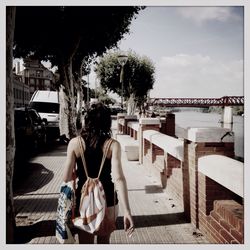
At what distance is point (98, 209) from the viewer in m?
3.27

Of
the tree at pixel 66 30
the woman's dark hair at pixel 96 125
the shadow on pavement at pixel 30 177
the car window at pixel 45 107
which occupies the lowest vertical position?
the shadow on pavement at pixel 30 177

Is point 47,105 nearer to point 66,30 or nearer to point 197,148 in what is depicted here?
point 66,30

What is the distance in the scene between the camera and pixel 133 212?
19.6ft

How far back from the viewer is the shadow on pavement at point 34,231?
4.88 m

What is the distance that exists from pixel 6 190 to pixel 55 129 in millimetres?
15170

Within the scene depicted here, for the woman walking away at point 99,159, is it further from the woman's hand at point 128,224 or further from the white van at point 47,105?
the white van at point 47,105

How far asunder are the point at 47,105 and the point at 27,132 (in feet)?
27.3

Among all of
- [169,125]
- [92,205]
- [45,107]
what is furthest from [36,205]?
[45,107]

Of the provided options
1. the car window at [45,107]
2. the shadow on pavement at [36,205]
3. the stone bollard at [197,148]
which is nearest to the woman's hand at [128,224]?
the stone bollard at [197,148]

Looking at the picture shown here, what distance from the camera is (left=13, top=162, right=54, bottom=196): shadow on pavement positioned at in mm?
7786

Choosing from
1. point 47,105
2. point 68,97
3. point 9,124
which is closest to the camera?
point 9,124

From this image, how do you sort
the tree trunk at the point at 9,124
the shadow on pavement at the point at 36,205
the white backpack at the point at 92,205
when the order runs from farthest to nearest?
1. the shadow on pavement at the point at 36,205
2. the tree trunk at the point at 9,124
3. the white backpack at the point at 92,205

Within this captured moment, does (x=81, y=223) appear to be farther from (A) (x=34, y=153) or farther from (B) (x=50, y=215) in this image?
(A) (x=34, y=153)

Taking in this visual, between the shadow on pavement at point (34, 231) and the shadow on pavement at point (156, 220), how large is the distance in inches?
40.2
